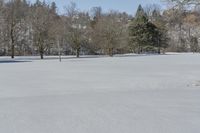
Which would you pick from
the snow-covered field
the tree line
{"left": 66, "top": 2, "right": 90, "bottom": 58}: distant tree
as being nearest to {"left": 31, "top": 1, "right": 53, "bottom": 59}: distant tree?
the tree line

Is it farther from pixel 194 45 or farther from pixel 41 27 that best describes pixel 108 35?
pixel 194 45

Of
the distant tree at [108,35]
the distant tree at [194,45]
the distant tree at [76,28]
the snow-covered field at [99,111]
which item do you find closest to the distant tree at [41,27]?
the distant tree at [76,28]

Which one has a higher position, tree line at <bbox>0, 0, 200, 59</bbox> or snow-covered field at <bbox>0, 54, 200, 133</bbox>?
tree line at <bbox>0, 0, 200, 59</bbox>

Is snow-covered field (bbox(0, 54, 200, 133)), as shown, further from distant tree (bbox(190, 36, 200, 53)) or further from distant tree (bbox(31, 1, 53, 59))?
distant tree (bbox(190, 36, 200, 53))

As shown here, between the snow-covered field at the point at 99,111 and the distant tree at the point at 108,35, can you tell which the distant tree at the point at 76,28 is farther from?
the snow-covered field at the point at 99,111

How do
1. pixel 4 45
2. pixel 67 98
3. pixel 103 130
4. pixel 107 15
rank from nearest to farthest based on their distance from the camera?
1. pixel 103 130
2. pixel 67 98
3. pixel 4 45
4. pixel 107 15

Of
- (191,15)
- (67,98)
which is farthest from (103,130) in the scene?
(191,15)

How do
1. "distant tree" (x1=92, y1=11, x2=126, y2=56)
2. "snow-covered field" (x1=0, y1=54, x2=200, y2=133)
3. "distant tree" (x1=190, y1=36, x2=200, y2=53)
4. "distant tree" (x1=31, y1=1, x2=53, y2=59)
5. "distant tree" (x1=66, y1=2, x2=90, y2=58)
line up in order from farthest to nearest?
"distant tree" (x1=190, y1=36, x2=200, y2=53), "distant tree" (x1=92, y1=11, x2=126, y2=56), "distant tree" (x1=66, y1=2, x2=90, y2=58), "distant tree" (x1=31, y1=1, x2=53, y2=59), "snow-covered field" (x1=0, y1=54, x2=200, y2=133)

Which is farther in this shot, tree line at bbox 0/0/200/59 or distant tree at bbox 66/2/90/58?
distant tree at bbox 66/2/90/58

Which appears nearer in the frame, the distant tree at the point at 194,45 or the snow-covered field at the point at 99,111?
the snow-covered field at the point at 99,111

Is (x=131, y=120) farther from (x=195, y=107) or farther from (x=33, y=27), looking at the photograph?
(x=33, y=27)

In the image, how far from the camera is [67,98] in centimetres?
1248

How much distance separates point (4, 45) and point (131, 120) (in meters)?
68.4

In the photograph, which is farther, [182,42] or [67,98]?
[182,42]
